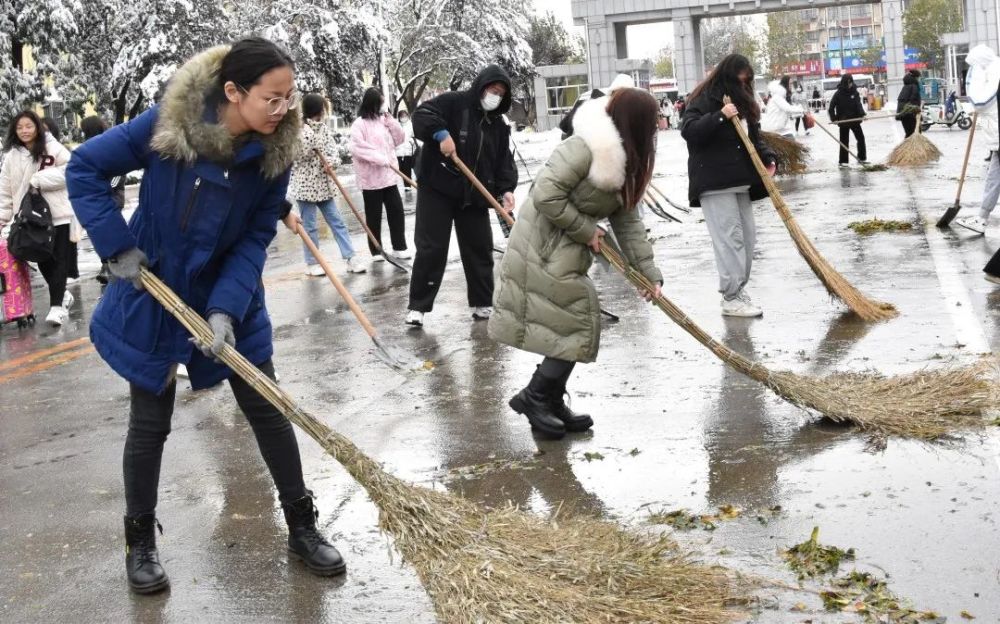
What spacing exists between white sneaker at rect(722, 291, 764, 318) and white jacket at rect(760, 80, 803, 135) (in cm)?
1037

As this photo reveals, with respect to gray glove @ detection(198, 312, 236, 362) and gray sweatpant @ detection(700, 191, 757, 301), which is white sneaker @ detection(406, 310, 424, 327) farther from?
gray glove @ detection(198, 312, 236, 362)

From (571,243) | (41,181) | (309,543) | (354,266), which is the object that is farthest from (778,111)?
(309,543)

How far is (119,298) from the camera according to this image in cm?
420

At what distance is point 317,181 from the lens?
12.1 meters

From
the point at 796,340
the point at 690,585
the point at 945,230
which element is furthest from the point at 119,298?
the point at 945,230

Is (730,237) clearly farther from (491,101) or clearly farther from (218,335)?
(218,335)

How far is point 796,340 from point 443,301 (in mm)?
3291

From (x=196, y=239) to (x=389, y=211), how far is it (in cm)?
903

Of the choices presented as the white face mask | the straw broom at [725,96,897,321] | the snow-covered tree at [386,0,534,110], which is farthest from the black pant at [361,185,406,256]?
the snow-covered tree at [386,0,534,110]

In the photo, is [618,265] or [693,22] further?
[693,22]

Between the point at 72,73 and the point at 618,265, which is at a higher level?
the point at 72,73

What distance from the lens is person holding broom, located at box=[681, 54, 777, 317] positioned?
27.6 feet

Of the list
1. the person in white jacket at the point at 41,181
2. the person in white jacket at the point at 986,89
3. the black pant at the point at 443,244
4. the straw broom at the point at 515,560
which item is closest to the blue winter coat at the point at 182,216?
the straw broom at the point at 515,560

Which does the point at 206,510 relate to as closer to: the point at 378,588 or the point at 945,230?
the point at 378,588
